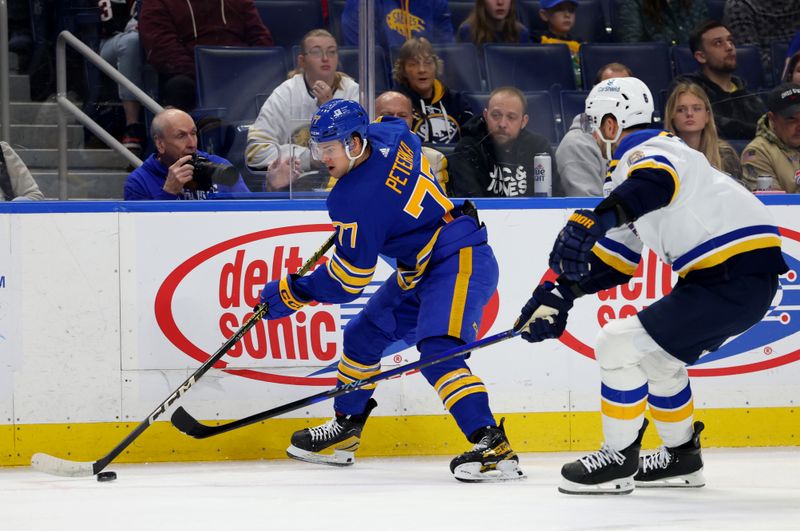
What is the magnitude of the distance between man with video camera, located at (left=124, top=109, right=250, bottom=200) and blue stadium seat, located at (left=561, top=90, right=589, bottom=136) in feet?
4.42

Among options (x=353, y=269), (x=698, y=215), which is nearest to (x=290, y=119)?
(x=353, y=269)

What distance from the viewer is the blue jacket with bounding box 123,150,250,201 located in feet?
15.9

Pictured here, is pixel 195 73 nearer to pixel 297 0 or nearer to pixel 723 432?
pixel 297 0

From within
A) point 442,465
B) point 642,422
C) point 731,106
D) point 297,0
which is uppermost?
point 297,0

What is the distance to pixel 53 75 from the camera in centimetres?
486

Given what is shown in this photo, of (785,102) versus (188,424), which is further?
(785,102)

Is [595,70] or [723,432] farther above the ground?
[595,70]

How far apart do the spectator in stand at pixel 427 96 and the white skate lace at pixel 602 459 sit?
5.76ft

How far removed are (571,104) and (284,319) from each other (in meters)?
1.50

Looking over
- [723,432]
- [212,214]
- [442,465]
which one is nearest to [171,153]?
[212,214]

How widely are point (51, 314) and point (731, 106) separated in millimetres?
2890

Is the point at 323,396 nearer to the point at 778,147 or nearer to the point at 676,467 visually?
the point at 676,467

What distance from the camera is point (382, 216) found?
417 cm

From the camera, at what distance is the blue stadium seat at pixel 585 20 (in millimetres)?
5812
